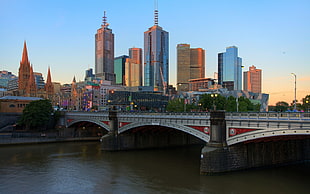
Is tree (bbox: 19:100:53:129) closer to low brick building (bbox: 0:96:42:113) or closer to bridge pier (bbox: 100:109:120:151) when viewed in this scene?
low brick building (bbox: 0:96:42:113)

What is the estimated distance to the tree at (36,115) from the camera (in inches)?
2899

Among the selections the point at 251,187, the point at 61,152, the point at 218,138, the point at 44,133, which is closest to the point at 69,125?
the point at 44,133

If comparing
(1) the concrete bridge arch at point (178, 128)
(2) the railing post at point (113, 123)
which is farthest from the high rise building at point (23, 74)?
(1) the concrete bridge arch at point (178, 128)

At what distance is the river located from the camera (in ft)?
97.5

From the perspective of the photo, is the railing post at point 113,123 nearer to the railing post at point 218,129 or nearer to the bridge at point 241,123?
the bridge at point 241,123

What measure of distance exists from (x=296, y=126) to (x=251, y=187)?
836 cm

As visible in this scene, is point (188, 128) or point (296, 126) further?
point (188, 128)

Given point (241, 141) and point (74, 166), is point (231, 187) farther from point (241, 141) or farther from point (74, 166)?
point (74, 166)

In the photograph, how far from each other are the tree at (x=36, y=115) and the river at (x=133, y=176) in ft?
83.3

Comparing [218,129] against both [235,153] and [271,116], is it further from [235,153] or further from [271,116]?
[271,116]

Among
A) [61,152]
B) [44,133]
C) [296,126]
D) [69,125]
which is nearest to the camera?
[296,126]

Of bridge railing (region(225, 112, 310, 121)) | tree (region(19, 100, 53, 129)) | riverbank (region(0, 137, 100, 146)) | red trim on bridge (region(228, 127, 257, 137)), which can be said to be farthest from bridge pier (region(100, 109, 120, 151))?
red trim on bridge (region(228, 127, 257, 137))

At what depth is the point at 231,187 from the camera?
29.5m

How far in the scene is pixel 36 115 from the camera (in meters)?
73.8
